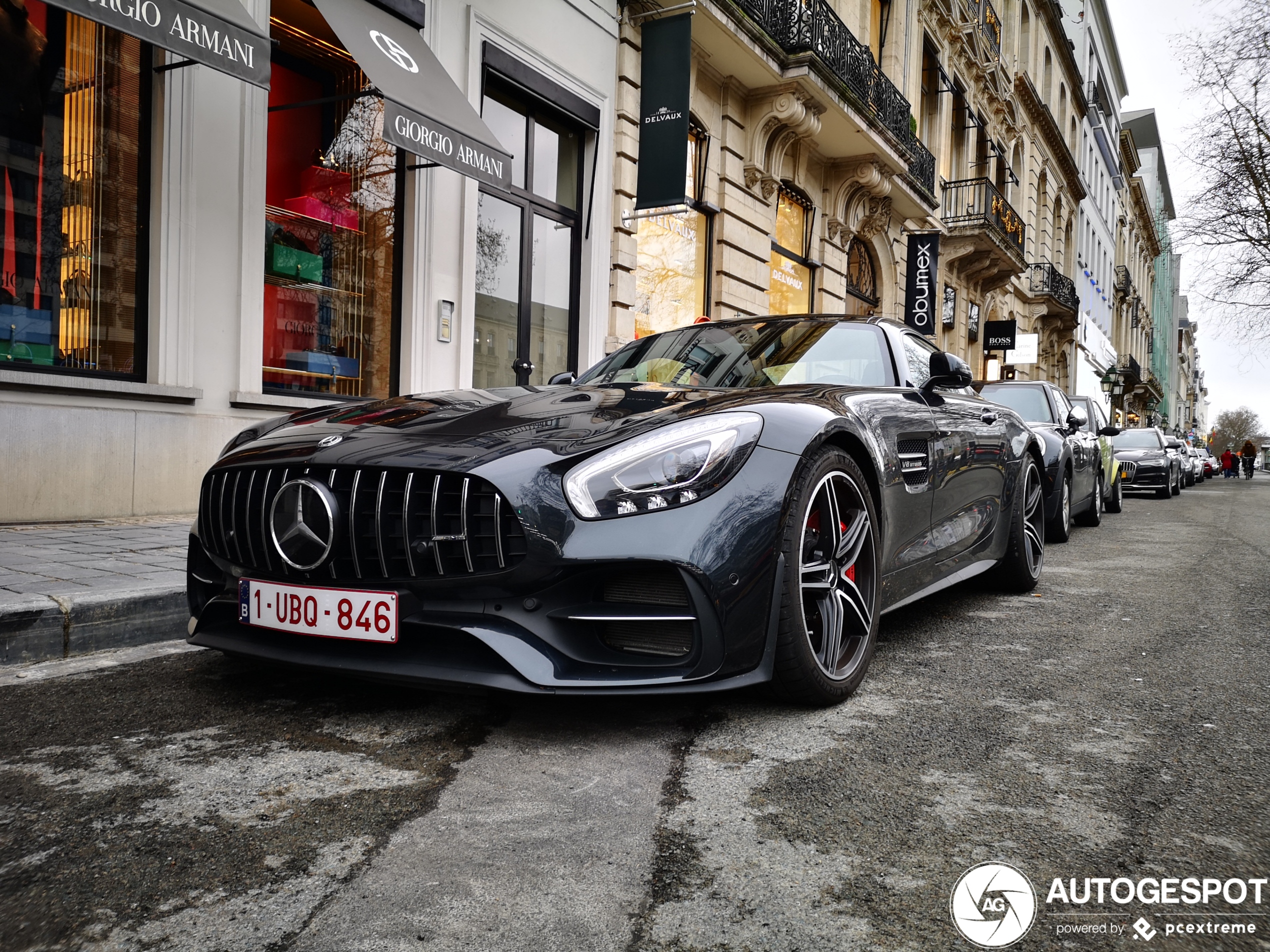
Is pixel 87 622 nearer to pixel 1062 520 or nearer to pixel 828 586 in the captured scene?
pixel 828 586

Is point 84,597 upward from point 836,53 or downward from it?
downward

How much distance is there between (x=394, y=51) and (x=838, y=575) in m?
6.19

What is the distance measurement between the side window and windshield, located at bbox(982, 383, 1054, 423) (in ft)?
15.0

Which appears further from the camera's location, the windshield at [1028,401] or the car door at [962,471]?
the windshield at [1028,401]

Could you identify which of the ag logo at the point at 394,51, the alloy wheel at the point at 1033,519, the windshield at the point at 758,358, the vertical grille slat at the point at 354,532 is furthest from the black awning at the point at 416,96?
the vertical grille slat at the point at 354,532

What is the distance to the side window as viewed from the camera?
13.2 ft

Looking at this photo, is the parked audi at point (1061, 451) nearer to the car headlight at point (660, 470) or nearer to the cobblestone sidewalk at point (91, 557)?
the car headlight at point (660, 470)

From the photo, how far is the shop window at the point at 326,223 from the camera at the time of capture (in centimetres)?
734

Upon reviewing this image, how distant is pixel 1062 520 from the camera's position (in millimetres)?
7809

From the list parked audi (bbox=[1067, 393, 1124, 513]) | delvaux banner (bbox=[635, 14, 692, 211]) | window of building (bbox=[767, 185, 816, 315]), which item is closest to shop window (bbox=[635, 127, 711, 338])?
delvaux banner (bbox=[635, 14, 692, 211])

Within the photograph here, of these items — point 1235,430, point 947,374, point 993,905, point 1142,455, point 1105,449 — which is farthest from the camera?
point 1235,430

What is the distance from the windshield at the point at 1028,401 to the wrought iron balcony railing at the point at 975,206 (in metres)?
14.0

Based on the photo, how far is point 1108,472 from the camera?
11.3m

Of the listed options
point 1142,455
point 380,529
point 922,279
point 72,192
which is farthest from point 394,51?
point 1142,455
